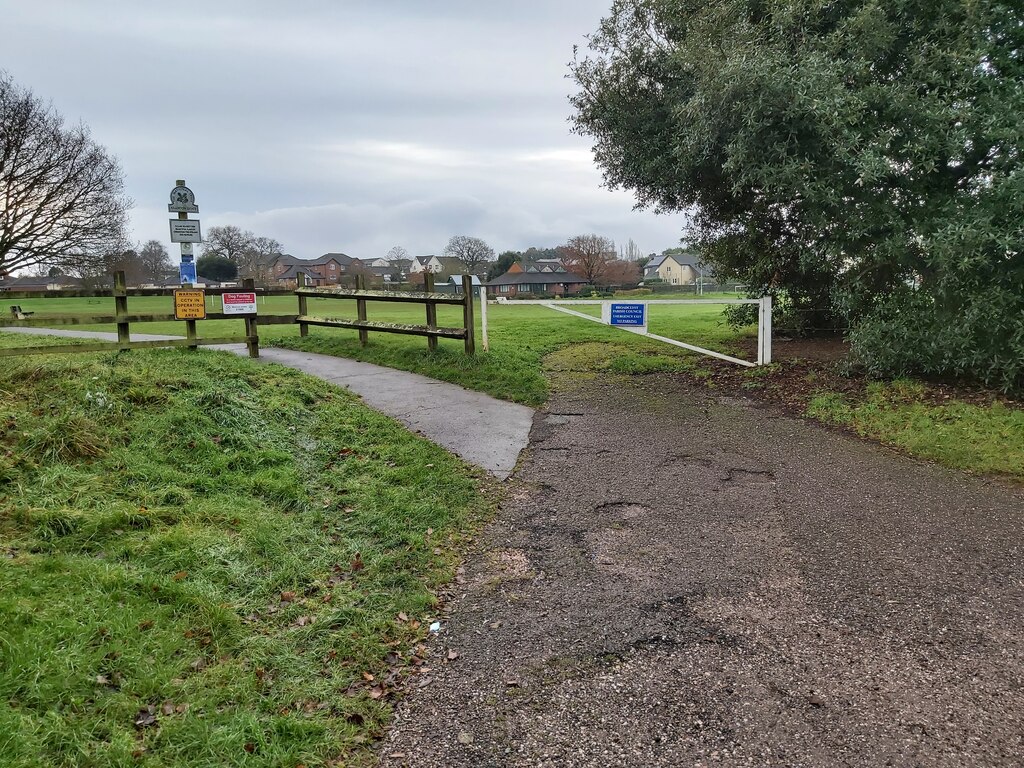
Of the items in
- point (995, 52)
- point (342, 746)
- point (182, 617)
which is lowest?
point (342, 746)

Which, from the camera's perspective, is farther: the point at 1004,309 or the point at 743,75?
the point at 743,75

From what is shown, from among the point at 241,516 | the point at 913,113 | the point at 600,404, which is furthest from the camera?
the point at 600,404

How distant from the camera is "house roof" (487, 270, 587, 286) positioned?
78.9 m

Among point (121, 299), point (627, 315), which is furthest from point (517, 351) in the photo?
point (121, 299)

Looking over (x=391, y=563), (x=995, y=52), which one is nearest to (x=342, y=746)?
(x=391, y=563)

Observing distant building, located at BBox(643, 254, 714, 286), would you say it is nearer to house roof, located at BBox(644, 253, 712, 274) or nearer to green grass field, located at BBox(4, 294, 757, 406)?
house roof, located at BBox(644, 253, 712, 274)

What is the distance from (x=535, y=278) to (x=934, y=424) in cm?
7671

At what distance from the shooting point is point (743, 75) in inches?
295

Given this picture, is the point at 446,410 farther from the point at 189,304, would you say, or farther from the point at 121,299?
the point at 121,299

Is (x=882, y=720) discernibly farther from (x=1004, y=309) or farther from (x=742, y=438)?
(x=1004, y=309)

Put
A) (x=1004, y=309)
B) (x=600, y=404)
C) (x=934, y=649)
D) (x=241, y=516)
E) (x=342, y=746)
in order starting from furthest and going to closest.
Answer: (x=600, y=404), (x=1004, y=309), (x=241, y=516), (x=934, y=649), (x=342, y=746)

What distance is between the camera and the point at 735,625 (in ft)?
10.8

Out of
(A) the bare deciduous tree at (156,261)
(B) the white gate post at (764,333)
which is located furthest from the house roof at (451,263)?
(B) the white gate post at (764,333)

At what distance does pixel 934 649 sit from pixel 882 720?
699 millimetres
